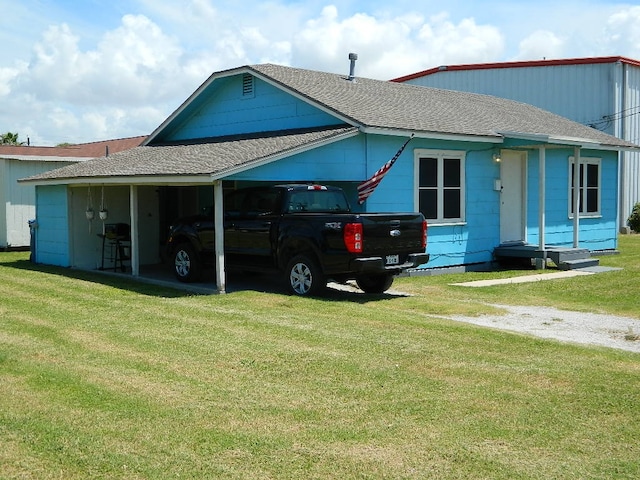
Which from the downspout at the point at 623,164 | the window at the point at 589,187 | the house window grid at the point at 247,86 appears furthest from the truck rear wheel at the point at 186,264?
the downspout at the point at 623,164

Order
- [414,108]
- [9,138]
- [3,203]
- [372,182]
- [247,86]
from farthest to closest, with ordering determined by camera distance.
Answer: [9,138] → [3,203] → [247,86] → [414,108] → [372,182]

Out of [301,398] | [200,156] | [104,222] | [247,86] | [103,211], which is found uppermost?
[247,86]

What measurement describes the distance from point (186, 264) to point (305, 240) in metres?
3.20

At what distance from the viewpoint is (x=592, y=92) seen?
3006 cm

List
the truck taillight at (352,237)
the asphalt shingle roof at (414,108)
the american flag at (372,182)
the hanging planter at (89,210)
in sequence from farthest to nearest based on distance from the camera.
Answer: the hanging planter at (89,210), the asphalt shingle roof at (414,108), the american flag at (372,182), the truck taillight at (352,237)

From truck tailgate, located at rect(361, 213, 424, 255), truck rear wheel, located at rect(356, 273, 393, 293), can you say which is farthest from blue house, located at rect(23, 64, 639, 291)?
truck tailgate, located at rect(361, 213, 424, 255)

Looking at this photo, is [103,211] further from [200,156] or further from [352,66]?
[352,66]

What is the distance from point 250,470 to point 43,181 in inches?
588

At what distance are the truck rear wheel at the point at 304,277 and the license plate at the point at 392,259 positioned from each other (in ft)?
3.44

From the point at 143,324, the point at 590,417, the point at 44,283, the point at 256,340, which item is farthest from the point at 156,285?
the point at 590,417

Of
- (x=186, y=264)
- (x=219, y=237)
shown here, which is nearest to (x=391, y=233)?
(x=219, y=237)

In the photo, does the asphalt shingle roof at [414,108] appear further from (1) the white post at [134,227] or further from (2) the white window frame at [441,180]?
(1) the white post at [134,227]

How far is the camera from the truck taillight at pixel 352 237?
39.6 feet

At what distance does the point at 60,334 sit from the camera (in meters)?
9.24
